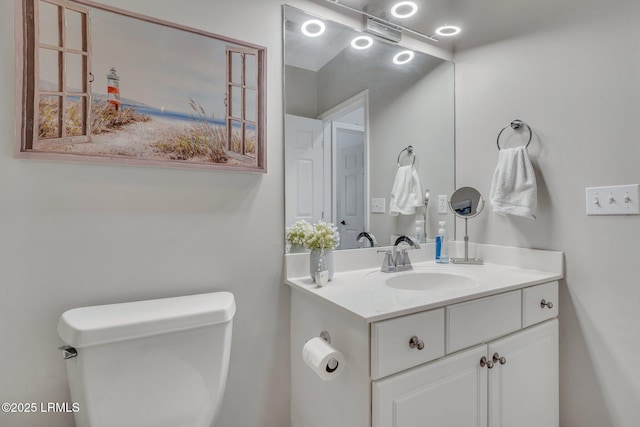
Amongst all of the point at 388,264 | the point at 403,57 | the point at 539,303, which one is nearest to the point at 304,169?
the point at 388,264

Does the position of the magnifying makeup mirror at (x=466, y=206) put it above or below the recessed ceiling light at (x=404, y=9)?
below

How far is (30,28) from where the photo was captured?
0.96 metres

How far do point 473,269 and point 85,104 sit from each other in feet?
5.66

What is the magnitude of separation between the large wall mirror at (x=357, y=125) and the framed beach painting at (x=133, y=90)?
0.21 meters

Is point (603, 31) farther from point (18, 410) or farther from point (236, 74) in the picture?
point (18, 410)

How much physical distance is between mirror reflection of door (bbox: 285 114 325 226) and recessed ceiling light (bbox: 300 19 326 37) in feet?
1.26

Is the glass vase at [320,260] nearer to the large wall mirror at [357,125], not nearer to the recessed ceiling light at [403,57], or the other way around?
the large wall mirror at [357,125]

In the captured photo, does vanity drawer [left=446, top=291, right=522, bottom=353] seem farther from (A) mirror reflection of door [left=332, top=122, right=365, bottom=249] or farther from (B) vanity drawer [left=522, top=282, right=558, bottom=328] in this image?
(A) mirror reflection of door [left=332, top=122, right=365, bottom=249]

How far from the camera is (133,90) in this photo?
108 centimetres

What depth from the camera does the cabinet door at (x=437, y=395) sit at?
914mm

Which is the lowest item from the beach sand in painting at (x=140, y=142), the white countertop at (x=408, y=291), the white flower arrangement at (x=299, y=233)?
the white countertop at (x=408, y=291)

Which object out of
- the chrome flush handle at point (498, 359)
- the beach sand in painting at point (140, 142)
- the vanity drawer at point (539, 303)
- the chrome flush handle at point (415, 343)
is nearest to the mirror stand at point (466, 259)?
the vanity drawer at point (539, 303)

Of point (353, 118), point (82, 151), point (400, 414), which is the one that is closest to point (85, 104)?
point (82, 151)

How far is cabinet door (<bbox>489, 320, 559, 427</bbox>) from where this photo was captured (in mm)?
1165
